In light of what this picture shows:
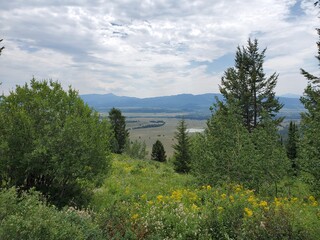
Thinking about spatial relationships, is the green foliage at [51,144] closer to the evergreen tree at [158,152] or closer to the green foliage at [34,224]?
the green foliage at [34,224]

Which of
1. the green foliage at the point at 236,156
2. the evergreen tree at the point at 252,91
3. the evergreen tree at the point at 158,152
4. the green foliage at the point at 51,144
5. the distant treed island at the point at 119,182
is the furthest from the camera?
the evergreen tree at the point at 158,152

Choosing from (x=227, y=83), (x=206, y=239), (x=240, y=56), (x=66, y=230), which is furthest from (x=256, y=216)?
(x=240, y=56)

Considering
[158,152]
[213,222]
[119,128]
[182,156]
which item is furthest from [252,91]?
[119,128]

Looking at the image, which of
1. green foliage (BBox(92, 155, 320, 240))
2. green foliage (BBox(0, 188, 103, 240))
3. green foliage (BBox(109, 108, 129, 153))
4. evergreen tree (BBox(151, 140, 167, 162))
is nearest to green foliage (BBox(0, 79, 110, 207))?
green foliage (BBox(92, 155, 320, 240))

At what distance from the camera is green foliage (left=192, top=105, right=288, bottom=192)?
12844 mm

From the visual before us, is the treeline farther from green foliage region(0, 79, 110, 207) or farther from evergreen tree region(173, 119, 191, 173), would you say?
evergreen tree region(173, 119, 191, 173)

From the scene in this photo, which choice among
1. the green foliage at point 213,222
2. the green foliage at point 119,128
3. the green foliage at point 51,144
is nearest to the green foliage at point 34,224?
the green foliage at point 213,222

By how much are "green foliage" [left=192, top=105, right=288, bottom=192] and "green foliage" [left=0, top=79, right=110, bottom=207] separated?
4.87m

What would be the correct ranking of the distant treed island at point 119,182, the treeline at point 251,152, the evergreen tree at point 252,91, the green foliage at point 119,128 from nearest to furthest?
the distant treed island at point 119,182 < the treeline at point 251,152 < the evergreen tree at point 252,91 < the green foliage at point 119,128

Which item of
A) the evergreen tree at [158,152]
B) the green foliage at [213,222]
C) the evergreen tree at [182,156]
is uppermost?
the green foliage at [213,222]

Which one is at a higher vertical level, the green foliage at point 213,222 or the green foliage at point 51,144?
the green foliage at point 51,144

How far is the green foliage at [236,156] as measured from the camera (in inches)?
506

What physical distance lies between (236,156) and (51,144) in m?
7.56

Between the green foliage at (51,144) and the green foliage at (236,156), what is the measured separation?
4869 millimetres
